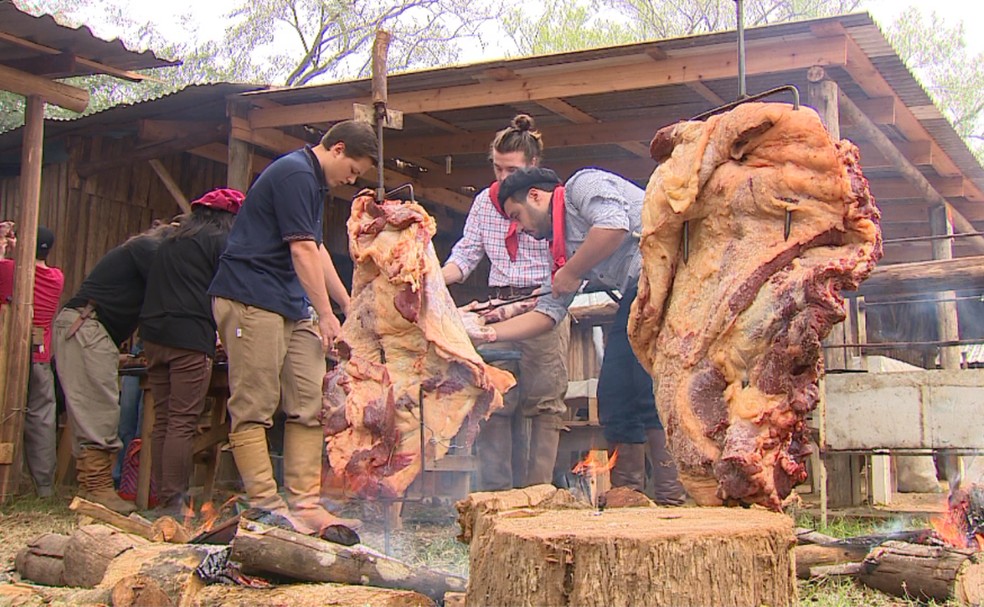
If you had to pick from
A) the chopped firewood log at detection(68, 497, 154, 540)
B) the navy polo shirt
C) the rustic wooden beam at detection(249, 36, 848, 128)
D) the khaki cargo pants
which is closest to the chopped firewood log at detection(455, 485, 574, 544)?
the khaki cargo pants

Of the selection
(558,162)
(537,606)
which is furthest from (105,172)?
(537,606)

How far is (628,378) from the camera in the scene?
5629 mm

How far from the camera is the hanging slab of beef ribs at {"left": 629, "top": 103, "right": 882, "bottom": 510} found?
12.0 feet

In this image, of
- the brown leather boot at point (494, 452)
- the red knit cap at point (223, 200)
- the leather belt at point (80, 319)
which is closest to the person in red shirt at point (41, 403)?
the leather belt at point (80, 319)

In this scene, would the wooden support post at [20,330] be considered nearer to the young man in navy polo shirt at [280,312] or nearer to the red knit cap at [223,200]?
the red knit cap at [223,200]

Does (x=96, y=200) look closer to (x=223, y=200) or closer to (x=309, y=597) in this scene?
(x=223, y=200)

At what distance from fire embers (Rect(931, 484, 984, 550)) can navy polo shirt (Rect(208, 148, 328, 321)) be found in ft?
12.3

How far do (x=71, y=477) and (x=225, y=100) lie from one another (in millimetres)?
3907

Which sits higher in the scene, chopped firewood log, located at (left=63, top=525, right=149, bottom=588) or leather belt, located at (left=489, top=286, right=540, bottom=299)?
leather belt, located at (left=489, top=286, right=540, bottom=299)

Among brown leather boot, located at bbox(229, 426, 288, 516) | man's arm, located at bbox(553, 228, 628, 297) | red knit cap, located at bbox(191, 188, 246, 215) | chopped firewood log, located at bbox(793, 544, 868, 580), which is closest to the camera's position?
chopped firewood log, located at bbox(793, 544, 868, 580)

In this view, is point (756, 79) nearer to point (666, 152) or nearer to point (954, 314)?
point (666, 152)

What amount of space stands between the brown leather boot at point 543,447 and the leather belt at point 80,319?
3.43 m

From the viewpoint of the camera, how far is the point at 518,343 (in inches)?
252

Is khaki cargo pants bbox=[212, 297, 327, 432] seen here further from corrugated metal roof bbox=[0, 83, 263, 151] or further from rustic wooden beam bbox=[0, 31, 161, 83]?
corrugated metal roof bbox=[0, 83, 263, 151]
